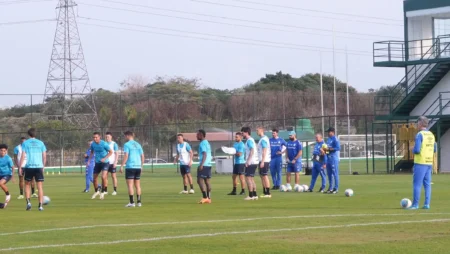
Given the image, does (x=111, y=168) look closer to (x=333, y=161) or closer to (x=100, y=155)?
(x=100, y=155)

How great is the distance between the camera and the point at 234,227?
16.4m

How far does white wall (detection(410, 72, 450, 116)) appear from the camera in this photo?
4841 centimetres

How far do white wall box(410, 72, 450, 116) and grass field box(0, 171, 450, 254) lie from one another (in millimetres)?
24571

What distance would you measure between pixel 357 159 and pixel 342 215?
5815 cm

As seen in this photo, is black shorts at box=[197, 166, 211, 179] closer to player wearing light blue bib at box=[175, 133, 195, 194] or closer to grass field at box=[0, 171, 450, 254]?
grass field at box=[0, 171, 450, 254]

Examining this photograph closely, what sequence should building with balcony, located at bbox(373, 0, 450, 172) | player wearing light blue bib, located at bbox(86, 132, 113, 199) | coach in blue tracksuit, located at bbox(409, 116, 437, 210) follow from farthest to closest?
1. building with balcony, located at bbox(373, 0, 450, 172)
2. player wearing light blue bib, located at bbox(86, 132, 113, 199)
3. coach in blue tracksuit, located at bbox(409, 116, 437, 210)

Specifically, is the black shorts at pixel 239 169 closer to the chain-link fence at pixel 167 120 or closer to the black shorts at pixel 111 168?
the black shorts at pixel 111 168

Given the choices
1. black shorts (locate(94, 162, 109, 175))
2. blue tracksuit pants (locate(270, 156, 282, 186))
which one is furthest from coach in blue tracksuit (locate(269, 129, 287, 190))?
black shorts (locate(94, 162, 109, 175))

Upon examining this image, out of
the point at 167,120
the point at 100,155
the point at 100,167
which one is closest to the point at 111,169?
the point at 100,167

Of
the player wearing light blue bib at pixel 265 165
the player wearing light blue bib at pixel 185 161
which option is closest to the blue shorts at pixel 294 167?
the player wearing light blue bib at pixel 185 161

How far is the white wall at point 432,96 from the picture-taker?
4841cm

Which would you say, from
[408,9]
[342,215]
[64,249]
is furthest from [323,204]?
[408,9]

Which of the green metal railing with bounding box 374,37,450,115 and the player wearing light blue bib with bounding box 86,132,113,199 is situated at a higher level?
the green metal railing with bounding box 374,37,450,115

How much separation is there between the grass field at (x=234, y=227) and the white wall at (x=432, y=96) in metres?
24.6
